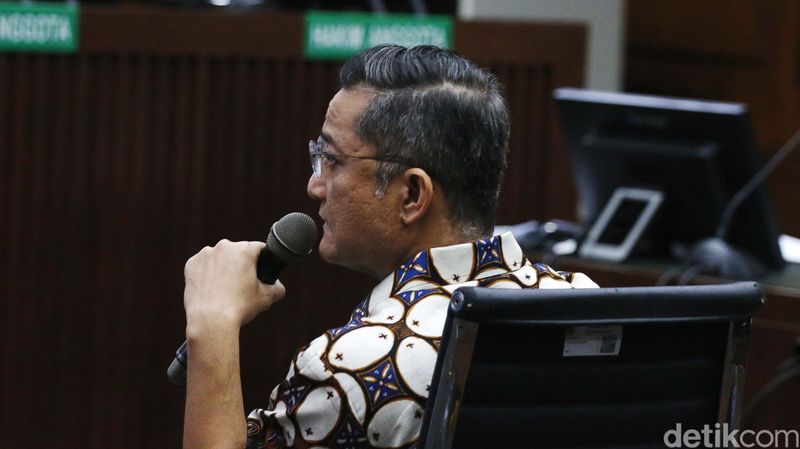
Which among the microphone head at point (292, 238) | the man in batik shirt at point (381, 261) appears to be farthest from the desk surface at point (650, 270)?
the microphone head at point (292, 238)

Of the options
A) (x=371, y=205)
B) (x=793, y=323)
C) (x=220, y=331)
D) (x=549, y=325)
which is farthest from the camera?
(x=793, y=323)

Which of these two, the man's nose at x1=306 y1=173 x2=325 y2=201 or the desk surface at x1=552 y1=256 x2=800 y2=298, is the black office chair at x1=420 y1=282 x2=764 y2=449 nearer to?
the man's nose at x1=306 y1=173 x2=325 y2=201

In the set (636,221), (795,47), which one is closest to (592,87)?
(795,47)

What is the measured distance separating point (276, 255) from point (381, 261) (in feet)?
0.39

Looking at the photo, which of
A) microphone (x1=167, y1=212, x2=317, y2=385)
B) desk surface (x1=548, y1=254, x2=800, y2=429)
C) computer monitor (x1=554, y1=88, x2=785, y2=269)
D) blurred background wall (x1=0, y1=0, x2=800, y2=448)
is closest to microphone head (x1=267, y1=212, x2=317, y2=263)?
microphone (x1=167, y1=212, x2=317, y2=385)

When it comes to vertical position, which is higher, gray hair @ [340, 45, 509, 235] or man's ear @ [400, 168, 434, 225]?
gray hair @ [340, 45, 509, 235]

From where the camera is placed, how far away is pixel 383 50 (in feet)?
4.51

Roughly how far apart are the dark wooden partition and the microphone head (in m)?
1.83

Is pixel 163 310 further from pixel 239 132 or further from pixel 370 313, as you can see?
pixel 370 313

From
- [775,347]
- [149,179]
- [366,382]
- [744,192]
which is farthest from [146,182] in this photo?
[366,382]

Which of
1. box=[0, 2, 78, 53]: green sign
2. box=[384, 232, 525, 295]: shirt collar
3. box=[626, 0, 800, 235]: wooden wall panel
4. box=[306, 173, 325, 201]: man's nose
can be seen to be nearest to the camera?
box=[384, 232, 525, 295]: shirt collar

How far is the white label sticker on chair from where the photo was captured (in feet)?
3.67

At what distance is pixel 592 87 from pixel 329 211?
2569 millimetres

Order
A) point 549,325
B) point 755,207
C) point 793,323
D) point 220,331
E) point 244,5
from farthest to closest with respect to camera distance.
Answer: point 244,5 → point 755,207 → point 793,323 → point 220,331 → point 549,325
